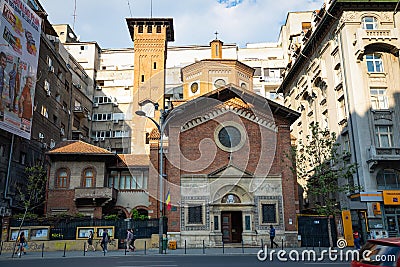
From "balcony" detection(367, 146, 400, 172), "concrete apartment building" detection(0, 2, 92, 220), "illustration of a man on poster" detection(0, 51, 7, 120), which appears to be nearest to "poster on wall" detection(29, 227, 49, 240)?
"concrete apartment building" detection(0, 2, 92, 220)

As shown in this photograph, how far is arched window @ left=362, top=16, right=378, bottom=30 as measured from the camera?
32.9 meters

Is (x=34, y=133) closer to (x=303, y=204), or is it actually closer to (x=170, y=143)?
(x=170, y=143)

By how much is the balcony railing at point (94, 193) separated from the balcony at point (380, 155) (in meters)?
22.2

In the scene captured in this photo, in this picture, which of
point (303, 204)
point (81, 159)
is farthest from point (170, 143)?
point (303, 204)

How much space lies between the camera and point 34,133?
38.4 meters

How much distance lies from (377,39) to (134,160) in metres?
25.0

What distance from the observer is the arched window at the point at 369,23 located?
1297 inches

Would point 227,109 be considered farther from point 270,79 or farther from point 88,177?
point 270,79

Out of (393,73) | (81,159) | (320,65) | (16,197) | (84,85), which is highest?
(84,85)

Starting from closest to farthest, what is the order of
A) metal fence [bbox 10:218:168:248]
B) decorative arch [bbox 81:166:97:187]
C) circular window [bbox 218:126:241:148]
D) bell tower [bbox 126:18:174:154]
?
metal fence [bbox 10:218:168:248], circular window [bbox 218:126:241:148], decorative arch [bbox 81:166:97:187], bell tower [bbox 126:18:174:154]

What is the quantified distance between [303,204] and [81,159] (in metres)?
25.9

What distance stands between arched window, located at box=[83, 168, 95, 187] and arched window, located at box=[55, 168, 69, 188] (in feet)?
5.30

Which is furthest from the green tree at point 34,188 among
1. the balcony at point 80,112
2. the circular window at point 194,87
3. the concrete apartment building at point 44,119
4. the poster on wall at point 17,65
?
the circular window at point 194,87

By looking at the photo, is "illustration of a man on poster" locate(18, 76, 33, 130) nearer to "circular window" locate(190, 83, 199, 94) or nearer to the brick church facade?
the brick church facade
